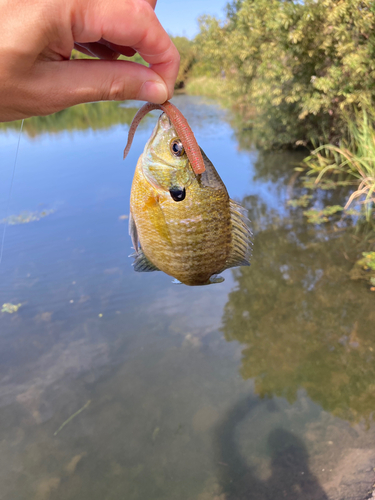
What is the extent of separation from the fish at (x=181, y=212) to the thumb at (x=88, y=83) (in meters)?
0.07

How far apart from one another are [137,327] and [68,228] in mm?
3577

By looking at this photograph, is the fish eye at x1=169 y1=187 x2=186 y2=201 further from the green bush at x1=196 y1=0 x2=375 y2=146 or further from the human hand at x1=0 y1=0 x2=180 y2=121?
the green bush at x1=196 y1=0 x2=375 y2=146

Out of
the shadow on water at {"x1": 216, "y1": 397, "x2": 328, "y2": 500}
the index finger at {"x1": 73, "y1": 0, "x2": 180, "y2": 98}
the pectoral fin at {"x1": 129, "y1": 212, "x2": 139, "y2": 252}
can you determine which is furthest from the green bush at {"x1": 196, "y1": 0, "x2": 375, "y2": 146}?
the pectoral fin at {"x1": 129, "y1": 212, "x2": 139, "y2": 252}

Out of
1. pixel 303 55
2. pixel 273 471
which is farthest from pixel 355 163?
pixel 273 471

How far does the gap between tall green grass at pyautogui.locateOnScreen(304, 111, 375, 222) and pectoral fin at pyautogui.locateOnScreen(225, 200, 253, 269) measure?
215 inches

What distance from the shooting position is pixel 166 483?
3152mm

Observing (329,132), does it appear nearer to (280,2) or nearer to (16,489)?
(280,2)

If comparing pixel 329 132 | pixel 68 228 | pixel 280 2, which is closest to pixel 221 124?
pixel 329 132

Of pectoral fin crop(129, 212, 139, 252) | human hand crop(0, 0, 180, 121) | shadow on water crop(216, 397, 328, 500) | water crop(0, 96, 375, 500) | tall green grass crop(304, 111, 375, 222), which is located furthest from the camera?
tall green grass crop(304, 111, 375, 222)

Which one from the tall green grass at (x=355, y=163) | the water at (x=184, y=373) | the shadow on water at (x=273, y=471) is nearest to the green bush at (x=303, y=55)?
the tall green grass at (x=355, y=163)

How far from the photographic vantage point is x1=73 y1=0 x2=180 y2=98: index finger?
103 centimetres

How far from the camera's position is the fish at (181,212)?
1.34 metres

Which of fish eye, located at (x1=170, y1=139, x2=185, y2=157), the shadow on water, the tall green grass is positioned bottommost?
the shadow on water

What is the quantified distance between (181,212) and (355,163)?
310 inches
